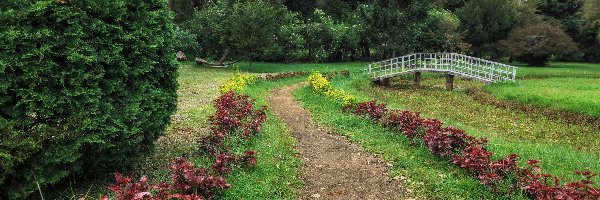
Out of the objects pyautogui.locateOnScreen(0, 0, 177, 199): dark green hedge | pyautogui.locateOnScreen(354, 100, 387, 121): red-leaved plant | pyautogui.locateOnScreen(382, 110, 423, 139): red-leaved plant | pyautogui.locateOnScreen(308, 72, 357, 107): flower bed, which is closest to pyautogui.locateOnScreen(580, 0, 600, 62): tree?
pyautogui.locateOnScreen(308, 72, 357, 107): flower bed

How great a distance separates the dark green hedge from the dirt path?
3.06 metres

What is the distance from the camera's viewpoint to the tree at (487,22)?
42.5m

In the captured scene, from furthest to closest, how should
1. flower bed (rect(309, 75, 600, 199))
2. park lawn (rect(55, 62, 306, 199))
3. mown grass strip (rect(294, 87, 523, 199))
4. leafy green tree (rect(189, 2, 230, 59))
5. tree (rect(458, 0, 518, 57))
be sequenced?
tree (rect(458, 0, 518, 57)), leafy green tree (rect(189, 2, 230, 59)), mown grass strip (rect(294, 87, 523, 199)), park lawn (rect(55, 62, 306, 199)), flower bed (rect(309, 75, 600, 199))

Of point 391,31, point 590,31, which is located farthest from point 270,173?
point 590,31

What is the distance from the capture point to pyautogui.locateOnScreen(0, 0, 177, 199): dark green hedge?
233 inches

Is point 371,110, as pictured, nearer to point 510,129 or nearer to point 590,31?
point 510,129

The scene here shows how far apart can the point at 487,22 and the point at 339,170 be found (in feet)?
128

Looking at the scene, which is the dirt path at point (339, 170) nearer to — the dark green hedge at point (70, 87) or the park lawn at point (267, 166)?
the park lawn at point (267, 166)

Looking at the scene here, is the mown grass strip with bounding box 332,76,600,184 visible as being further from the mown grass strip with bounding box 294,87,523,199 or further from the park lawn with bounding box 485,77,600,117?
the park lawn with bounding box 485,77,600,117

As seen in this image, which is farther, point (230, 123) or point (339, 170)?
point (230, 123)

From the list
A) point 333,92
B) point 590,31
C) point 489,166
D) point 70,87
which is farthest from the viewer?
point 590,31

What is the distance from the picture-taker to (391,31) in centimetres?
3519

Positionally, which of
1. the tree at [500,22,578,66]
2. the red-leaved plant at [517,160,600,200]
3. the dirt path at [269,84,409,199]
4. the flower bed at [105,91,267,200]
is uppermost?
the tree at [500,22,578,66]

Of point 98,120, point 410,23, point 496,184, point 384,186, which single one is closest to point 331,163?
point 384,186
